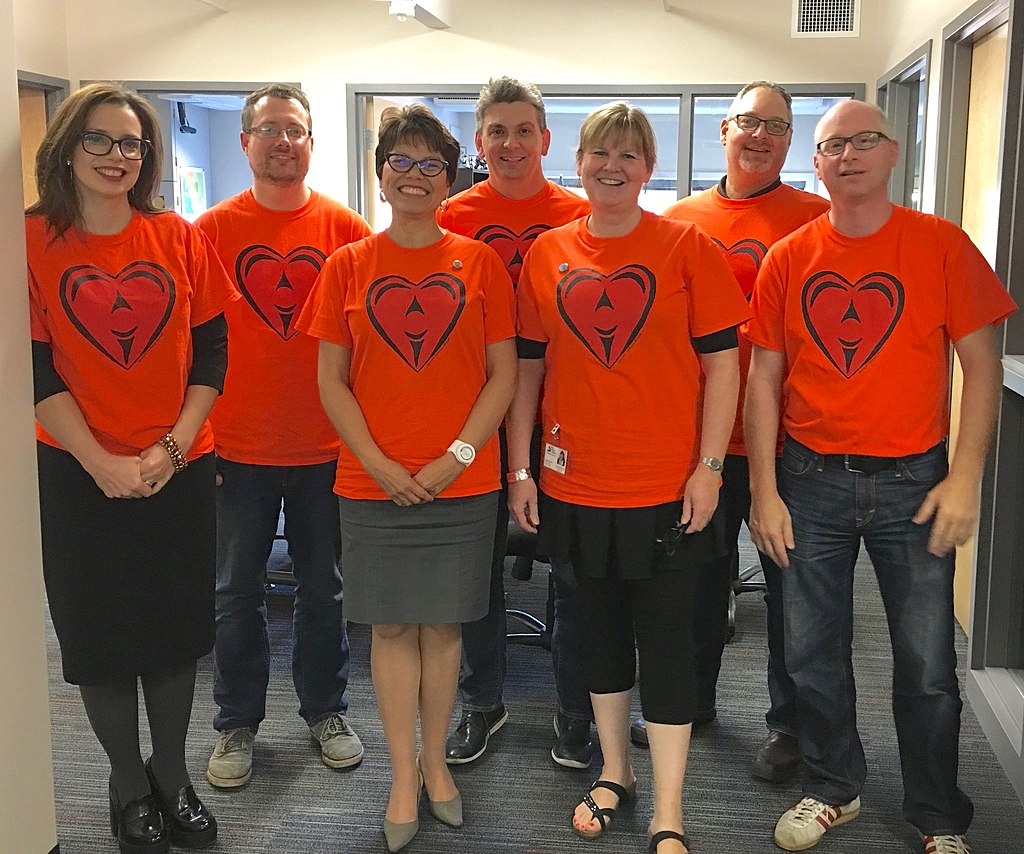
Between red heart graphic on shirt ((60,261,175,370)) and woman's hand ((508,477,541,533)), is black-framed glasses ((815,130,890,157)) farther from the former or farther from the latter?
red heart graphic on shirt ((60,261,175,370))

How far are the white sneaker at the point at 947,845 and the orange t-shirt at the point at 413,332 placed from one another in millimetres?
1242

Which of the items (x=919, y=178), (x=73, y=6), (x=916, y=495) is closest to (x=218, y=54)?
(x=73, y=6)

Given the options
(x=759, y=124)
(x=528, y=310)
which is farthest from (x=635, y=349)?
(x=759, y=124)

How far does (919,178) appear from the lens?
4480mm

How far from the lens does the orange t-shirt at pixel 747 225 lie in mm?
2375

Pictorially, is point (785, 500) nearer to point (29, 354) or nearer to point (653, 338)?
point (653, 338)

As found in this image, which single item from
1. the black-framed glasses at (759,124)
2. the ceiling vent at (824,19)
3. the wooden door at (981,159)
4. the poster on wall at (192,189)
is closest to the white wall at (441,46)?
the ceiling vent at (824,19)

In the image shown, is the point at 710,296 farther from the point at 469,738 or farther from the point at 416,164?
the point at 469,738

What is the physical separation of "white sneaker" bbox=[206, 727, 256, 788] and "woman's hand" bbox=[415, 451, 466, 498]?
0.95 metres

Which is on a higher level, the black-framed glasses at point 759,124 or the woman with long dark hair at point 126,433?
the black-framed glasses at point 759,124

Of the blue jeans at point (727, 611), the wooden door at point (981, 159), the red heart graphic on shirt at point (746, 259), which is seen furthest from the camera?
the wooden door at point (981, 159)

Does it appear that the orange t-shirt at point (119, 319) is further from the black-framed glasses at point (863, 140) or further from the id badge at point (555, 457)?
the black-framed glasses at point (863, 140)

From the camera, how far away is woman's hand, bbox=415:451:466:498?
2084 millimetres

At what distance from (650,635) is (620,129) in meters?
1.03
